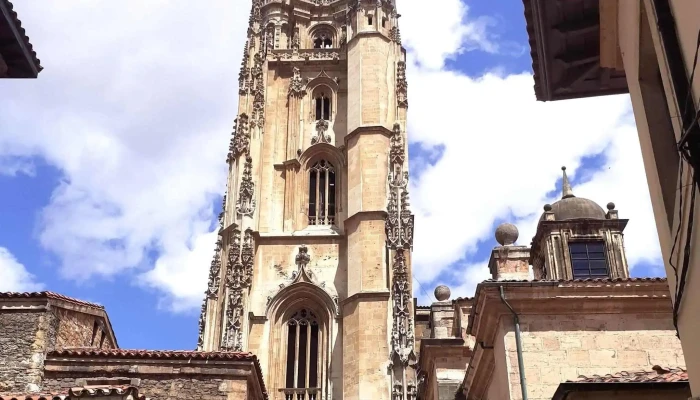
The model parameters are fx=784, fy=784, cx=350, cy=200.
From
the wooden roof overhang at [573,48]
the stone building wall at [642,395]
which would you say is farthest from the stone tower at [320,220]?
the wooden roof overhang at [573,48]

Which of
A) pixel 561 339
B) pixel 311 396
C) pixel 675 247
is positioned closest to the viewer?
pixel 675 247

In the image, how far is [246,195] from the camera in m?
Result: 32.7

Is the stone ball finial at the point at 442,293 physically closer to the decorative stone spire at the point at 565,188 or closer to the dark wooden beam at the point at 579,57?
the decorative stone spire at the point at 565,188


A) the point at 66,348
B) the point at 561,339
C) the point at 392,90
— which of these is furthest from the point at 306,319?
the point at 561,339

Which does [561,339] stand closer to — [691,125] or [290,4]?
[691,125]

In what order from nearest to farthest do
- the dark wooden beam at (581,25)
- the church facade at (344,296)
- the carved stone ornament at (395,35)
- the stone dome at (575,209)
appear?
the dark wooden beam at (581,25), the church facade at (344,296), the stone dome at (575,209), the carved stone ornament at (395,35)

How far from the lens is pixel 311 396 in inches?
1160

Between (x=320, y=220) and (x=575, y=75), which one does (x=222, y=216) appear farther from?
(x=575, y=75)

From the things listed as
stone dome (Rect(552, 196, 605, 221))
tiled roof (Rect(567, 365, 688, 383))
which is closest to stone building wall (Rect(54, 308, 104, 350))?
tiled roof (Rect(567, 365, 688, 383))

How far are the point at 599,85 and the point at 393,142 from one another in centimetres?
2529

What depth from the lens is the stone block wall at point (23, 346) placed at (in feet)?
50.6

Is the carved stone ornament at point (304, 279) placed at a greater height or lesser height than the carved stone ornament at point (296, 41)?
lesser

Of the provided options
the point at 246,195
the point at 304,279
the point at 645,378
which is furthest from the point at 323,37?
the point at 645,378

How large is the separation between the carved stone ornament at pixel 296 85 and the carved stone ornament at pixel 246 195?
16.1ft
